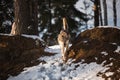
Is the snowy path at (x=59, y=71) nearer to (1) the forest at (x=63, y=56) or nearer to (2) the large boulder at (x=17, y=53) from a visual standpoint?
(1) the forest at (x=63, y=56)

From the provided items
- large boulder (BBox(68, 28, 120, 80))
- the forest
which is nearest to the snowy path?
the forest

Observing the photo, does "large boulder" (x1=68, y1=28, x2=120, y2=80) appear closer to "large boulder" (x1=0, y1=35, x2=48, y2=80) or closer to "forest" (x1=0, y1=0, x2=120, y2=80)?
"forest" (x1=0, y1=0, x2=120, y2=80)

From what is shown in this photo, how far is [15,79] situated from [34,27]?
9.11m

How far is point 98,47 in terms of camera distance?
14516mm

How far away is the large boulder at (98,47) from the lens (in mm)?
13641

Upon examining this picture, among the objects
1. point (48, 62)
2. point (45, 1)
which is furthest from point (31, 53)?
point (45, 1)

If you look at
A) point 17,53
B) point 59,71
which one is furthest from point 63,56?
point 17,53

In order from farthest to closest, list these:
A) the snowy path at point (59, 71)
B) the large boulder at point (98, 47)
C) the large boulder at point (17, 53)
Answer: the large boulder at point (17, 53)
the large boulder at point (98, 47)
the snowy path at point (59, 71)

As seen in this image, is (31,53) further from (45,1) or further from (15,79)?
(45,1)

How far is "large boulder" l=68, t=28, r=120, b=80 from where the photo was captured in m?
13.6

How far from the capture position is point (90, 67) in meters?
13.4

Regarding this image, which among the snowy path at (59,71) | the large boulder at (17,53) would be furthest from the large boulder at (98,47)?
the large boulder at (17,53)

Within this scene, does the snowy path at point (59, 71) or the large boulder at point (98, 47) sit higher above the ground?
the large boulder at point (98, 47)

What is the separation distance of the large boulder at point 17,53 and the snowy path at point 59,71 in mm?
483
